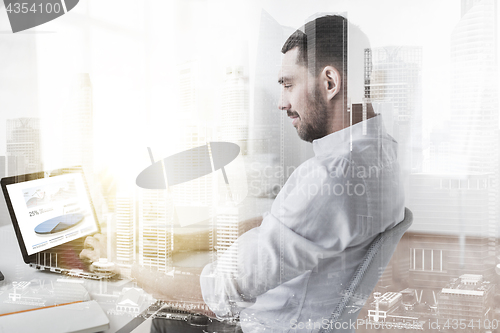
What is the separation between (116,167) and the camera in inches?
62.1

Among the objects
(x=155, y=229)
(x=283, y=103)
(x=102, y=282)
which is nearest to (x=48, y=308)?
(x=102, y=282)

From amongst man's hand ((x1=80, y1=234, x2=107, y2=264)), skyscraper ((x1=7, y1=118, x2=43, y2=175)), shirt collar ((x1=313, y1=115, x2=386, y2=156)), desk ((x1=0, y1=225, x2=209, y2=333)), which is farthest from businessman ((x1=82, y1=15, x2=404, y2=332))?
skyscraper ((x1=7, y1=118, x2=43, y2=175))

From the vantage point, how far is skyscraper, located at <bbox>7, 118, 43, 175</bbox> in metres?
1.66

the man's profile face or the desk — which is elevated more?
the man's profile face

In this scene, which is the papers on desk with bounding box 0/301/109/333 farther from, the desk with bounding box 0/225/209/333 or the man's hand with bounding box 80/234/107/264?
the man's hand with bounding box 80/234/107/264

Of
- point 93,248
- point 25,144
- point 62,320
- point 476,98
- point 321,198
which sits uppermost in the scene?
point 476,98

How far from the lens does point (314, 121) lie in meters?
1.35

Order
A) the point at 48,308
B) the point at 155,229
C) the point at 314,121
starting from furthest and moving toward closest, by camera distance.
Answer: the point at 48,308 → the point at 155,229 → the point at 314,121

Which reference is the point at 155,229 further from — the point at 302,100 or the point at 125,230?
the point at 302,100

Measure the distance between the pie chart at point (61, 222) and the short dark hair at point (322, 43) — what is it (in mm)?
1138

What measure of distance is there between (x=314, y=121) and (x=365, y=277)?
578 mm

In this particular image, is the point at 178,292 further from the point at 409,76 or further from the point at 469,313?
the point at 409,76

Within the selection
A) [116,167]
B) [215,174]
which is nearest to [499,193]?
[215,174]

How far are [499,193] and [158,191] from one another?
1.24 meters
